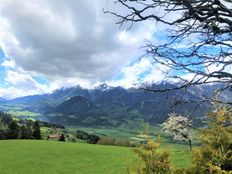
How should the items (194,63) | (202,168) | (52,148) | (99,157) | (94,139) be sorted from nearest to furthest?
(194,63) → (202,168) → (99,157) → (52,148) → (94,139)

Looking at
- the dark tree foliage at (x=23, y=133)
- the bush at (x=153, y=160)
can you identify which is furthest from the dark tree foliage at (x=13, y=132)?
the bush at (x=153, y=160)

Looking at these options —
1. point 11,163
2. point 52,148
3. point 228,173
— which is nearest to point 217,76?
point 228,173

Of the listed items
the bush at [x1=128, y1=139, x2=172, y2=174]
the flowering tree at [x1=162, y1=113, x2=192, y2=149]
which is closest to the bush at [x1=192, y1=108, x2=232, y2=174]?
the flowering tree at [x1=162, y1=113, x2=192, y2=149]

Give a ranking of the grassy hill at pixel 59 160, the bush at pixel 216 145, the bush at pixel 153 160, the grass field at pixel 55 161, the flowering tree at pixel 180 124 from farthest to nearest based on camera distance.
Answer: the grass field at pixel 55 161, the grassy hill at pixel 59 160, the bush at pixel 153 160, the bush at pixel 216 145, the flowering tree at pixel 180 124

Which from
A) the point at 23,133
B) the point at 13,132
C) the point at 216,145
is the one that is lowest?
the point at 216,145

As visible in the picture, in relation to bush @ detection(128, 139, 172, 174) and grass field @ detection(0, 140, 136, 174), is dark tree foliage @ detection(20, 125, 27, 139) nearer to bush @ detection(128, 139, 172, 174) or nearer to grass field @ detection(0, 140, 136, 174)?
grass field @ detection(0, 140, 136, 174)

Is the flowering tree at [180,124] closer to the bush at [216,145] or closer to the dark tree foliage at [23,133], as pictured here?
the bush at [216,145]

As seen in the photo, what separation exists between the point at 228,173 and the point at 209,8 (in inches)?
137

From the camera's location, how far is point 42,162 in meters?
55.7

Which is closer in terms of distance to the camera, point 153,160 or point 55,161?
point 153,160

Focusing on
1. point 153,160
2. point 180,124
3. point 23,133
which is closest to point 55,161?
point 153,160

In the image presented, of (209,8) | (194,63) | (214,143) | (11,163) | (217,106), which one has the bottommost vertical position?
(11,163)

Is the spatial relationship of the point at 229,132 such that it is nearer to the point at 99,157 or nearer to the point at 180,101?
the point at 180,101

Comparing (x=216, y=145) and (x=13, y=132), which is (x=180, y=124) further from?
(x=13, y=132)
